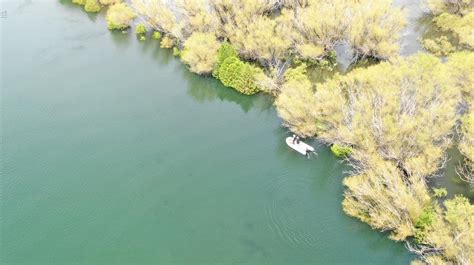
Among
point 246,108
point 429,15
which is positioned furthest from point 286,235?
point 429,15

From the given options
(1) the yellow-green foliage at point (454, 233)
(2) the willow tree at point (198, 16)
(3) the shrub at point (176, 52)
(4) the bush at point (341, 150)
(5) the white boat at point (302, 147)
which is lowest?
(3) the shrub at point (176, 52)

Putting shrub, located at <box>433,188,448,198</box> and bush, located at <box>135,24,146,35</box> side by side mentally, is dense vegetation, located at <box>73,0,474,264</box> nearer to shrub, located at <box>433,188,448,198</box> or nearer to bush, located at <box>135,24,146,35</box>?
shrub, located at <box>433,188,448,198</box>

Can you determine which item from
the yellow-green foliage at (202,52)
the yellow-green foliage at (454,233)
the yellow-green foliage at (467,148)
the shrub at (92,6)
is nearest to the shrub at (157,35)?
the yellow-green foliage at (202,52)

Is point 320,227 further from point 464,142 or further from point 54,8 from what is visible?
point 54,8

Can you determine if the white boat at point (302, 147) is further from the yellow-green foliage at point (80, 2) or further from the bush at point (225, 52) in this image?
the yellow-green foliage at point (80, 2)

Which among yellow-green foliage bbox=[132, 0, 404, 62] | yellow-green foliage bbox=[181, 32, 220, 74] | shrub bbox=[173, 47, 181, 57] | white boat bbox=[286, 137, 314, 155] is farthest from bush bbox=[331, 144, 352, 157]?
shrub bbox=[173, 47, 181, 57]

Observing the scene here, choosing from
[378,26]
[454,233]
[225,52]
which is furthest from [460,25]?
[454,233]

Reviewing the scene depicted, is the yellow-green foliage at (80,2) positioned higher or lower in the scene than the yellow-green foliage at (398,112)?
lower
